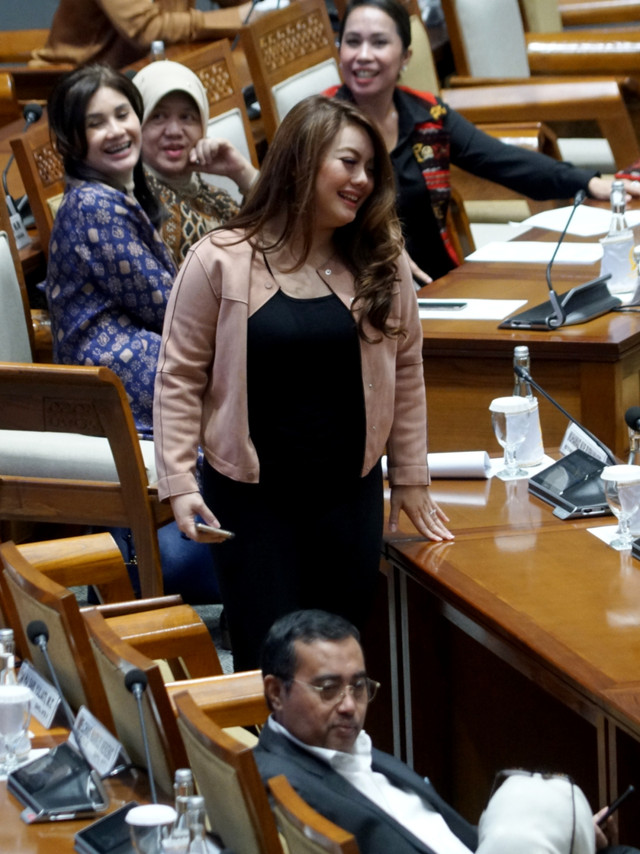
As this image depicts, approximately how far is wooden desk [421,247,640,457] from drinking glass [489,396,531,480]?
0.32 meters

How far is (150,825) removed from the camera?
4.40 feet

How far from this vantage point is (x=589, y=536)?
2129 mm

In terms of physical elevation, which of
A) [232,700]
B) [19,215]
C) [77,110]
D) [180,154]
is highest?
[77,110]

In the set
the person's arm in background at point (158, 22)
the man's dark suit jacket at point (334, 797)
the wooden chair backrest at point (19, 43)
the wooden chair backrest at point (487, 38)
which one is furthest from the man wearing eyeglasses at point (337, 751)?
the wooden chair backrest at point (487, 38)

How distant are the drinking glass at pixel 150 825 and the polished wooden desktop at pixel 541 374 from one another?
59.1 inches

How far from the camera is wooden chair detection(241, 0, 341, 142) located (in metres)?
3.97

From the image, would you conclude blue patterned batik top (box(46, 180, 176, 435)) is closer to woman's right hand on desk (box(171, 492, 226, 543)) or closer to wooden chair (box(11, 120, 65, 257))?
wooden chair (box(11, 120, 65, 257))

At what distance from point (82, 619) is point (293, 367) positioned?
0.53 meters

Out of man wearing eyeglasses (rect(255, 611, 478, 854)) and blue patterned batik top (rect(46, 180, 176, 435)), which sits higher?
blue patterned batik top (rect(46, 180, 176, 435))

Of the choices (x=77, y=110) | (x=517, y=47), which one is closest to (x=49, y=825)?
(x=77, y=110)

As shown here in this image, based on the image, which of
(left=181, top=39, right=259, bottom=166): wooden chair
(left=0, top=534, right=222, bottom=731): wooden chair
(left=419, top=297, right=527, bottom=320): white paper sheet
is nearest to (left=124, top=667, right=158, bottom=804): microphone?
(left=0, top=534, right=222, bottom=731): wooden chair

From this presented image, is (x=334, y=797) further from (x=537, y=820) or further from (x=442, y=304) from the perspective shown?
(x=442, y=304)

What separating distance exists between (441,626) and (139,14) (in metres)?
2.56

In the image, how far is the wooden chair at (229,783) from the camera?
4.14ft
